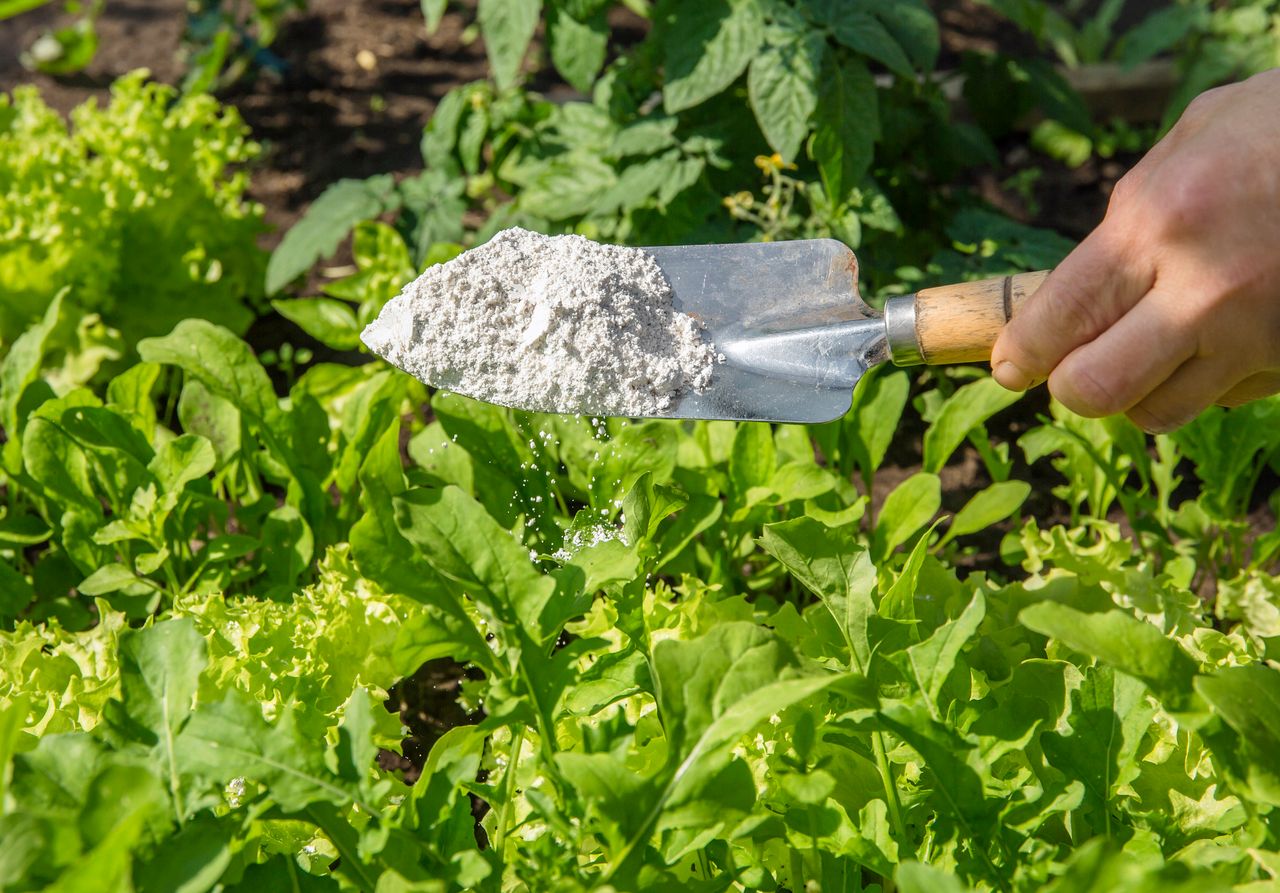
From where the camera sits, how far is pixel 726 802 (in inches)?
43.3

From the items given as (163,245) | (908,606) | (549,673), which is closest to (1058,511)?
(908,606)

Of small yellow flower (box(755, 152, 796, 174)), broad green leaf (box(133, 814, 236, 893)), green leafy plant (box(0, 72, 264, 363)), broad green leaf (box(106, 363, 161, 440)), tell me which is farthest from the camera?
green leafy plant (box(0, 72, 264, 363))

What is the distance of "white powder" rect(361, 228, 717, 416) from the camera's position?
1498 mm

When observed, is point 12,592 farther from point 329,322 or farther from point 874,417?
point 874,417

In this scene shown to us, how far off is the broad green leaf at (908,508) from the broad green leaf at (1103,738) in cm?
53

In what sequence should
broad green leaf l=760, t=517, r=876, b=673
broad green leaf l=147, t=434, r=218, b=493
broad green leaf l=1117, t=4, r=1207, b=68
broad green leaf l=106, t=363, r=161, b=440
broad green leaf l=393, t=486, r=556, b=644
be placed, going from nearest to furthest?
broad green leaf l=393, t=486, r=556, b=644 < broad green leaf l=760, t=517, r=876, b=673 < broad green leaf l=147, t=434, r=218, b=493 < broad green leaf l=106, t=363, r=161, b=440 < broad green leaf l=1117, t=4, r=1207, b=68

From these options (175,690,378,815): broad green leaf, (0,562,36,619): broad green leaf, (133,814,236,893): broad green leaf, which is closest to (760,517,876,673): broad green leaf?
(175,690,378,815): broad green leaf

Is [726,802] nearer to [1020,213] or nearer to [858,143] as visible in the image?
[858,143]

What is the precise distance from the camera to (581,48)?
7.75 feet

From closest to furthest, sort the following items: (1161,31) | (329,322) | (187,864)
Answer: (187,864) → (329,322) → (1161,31)

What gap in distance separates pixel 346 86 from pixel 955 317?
2.83 m

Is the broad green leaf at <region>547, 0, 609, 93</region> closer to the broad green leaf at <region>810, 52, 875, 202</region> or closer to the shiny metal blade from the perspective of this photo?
the broad green leaf at <region>810, 52, 875, 202</region>

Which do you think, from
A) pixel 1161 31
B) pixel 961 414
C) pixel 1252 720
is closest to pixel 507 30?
pixel 961 414

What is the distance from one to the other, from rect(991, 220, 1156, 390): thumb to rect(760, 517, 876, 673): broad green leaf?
1.02ft
